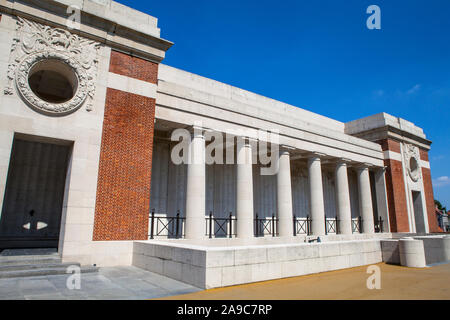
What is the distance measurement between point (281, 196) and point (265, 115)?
6131 mm

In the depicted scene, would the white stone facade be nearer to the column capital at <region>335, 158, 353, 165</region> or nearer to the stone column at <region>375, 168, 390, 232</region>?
the column capital at <region>335, 158, 353, 165</region>

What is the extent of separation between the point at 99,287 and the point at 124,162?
706 cm

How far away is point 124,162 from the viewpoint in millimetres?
15039

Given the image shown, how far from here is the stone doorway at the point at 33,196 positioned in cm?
1625

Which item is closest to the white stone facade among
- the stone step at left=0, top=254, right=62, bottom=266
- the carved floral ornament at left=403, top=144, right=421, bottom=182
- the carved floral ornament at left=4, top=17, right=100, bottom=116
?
the carved floral ornament at left=4, top=17, right=100, bottom=116

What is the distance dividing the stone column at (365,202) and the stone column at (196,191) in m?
18.4

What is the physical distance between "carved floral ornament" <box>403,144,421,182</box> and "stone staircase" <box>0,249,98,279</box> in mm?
33801

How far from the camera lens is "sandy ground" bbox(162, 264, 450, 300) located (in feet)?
26.7

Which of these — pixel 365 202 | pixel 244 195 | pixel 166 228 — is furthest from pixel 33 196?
pixel 365 202

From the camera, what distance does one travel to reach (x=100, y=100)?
1490 cm

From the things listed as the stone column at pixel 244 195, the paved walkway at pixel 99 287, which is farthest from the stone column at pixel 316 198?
the paved walkway at pixel 99 287
